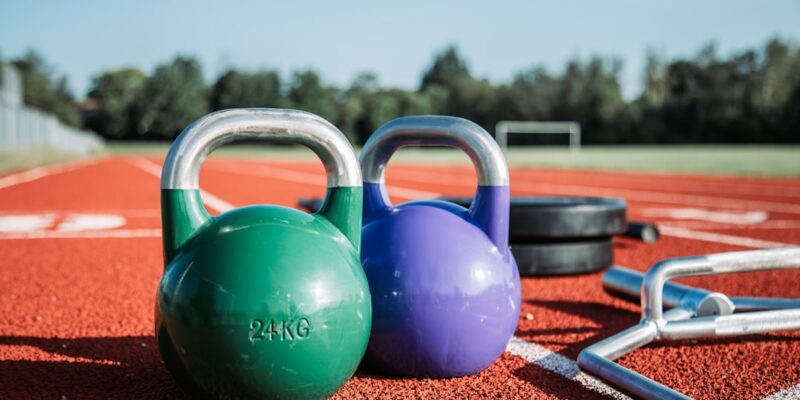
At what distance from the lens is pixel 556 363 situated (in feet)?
10.1

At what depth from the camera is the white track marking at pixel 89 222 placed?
7.82 metres

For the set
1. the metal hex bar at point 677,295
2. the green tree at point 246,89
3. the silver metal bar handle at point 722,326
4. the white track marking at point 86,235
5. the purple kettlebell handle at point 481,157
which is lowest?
the white track marking at point 86,235

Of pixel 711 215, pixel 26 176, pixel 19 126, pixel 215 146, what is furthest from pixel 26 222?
pixel 19 126

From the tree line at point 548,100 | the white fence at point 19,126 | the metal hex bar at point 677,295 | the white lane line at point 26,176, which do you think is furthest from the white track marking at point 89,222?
the tree line at point 548,100

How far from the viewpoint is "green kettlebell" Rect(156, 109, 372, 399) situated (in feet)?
7.27

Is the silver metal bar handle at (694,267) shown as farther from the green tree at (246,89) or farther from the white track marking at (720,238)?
the green tree at (246,89)

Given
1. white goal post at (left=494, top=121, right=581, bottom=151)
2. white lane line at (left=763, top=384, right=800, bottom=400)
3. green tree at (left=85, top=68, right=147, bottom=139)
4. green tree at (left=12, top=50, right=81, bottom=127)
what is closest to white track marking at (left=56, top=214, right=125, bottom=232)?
white lane line at (left=763, top=384, right=800, bottom=400)

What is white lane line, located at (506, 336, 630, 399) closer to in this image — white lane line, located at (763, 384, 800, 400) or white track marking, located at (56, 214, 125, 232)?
white lane line, located at (763, 384, 800, 400)

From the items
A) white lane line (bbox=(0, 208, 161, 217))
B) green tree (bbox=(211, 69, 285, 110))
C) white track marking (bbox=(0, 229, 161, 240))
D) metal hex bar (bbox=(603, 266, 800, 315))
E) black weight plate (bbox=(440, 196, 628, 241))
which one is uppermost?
green tree (bbox=(211, 69, 285, 110))

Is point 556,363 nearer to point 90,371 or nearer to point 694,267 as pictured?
point 694,267

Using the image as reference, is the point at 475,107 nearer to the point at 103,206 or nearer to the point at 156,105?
the point at 156,105

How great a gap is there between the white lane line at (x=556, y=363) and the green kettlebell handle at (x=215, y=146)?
4.00 feet

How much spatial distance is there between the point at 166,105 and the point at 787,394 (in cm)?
8284

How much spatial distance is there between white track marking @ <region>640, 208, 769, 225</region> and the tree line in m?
55.0
